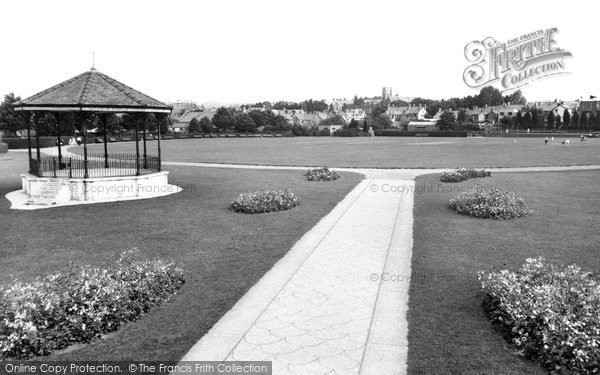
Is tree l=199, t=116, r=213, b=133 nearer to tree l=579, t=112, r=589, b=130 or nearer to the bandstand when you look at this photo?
tree l=579, t=112, r=589, b=130

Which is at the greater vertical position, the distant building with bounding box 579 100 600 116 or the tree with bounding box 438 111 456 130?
the distant building with bounding box 579 100 600 116

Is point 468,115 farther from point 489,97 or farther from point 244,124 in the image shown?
point 244,124

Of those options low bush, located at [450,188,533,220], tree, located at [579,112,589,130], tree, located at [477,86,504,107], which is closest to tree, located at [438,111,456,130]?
tree, located at [579,112,589,130]

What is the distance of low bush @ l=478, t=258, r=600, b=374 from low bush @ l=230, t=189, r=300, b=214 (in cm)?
967

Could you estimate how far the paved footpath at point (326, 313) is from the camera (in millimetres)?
6547

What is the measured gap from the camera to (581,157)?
123 ft

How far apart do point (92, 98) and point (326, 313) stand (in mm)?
16253

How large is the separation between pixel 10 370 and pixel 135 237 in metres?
7.20

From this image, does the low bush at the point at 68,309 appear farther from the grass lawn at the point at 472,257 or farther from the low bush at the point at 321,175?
the low bush at the point at 321,175

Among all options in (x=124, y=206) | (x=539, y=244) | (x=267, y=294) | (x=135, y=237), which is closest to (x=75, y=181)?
(x=124, y=206)

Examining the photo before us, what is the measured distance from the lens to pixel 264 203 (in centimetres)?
1697

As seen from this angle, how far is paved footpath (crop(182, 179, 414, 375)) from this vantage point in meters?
6.55

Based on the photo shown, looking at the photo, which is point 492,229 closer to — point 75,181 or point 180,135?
point 75,181

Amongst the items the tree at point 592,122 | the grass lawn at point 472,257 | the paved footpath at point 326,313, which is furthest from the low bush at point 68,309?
the tree at point 592,122
